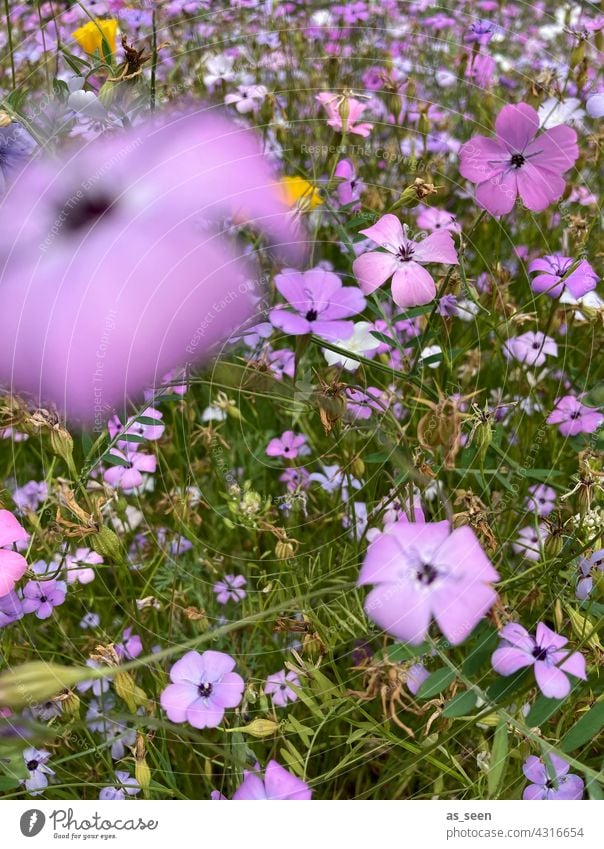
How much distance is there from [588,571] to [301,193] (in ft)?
0.88

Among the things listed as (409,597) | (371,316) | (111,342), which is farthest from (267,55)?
(409,597)

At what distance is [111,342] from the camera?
0.34 m

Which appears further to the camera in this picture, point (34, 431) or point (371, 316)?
point (371, 316)

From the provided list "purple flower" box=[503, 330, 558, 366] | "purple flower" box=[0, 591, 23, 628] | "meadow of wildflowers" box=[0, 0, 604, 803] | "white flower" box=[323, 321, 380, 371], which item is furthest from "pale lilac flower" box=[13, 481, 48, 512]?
"purple flower" box=[503, 330, 558, 366]

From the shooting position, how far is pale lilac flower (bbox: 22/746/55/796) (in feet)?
1.16

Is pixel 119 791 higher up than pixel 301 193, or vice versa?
pixel 301 193

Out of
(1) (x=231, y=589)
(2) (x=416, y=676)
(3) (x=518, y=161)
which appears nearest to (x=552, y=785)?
(2) (x=416, y=676)

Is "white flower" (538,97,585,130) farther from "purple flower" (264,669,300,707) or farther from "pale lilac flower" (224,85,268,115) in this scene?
"purple flower" (264,669,300,707)

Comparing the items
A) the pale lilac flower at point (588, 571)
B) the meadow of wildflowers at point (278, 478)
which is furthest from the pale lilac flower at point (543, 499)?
the pale lilac flower at point (588, 571)

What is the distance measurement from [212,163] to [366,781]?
36 centimetres

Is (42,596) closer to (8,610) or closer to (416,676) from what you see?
(8,610)

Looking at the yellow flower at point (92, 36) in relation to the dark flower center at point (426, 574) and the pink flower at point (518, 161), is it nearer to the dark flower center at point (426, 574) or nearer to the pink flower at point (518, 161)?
the pink flower at point (518, 161)
